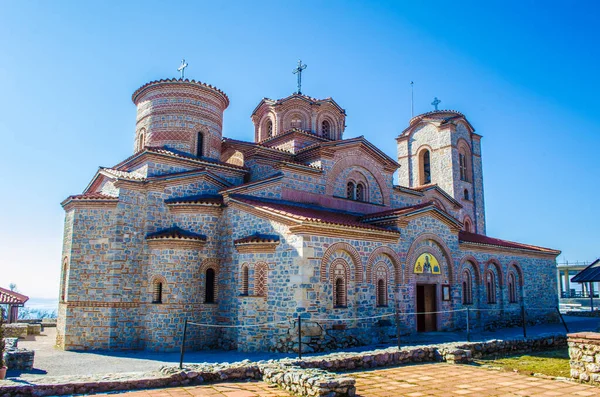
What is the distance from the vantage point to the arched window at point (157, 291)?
1372cm

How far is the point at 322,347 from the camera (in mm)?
12203

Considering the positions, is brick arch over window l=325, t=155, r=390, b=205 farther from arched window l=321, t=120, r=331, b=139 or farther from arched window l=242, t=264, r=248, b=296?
arched window l=242, t=264, r=248, b=296

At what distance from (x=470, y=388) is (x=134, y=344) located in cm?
970

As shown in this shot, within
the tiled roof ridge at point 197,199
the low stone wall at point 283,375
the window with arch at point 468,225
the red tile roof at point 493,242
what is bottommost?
the low stone wall at point 283,375

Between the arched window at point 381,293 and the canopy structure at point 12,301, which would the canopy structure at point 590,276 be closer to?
the arched window at point 381,293

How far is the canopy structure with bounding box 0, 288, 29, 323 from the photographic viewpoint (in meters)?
18.3

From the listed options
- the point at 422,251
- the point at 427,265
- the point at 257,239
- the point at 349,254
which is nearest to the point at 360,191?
the point at 422,251

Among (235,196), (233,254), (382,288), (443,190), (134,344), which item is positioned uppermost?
(443,190)

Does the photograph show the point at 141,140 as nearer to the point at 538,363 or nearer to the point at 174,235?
the point at 174,235

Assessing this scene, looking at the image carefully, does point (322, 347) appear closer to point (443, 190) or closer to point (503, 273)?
point (503, 273)

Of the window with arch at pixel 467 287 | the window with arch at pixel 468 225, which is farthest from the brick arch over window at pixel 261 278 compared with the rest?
the window with arch at pixel 468 225

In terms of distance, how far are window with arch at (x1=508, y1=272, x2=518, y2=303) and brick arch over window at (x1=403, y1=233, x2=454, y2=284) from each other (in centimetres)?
542

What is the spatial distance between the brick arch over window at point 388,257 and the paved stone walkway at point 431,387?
4.92 metres

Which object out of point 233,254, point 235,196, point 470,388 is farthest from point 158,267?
point 470,388
